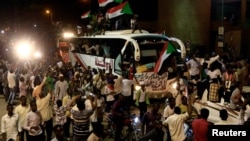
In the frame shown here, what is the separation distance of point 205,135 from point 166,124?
139cm

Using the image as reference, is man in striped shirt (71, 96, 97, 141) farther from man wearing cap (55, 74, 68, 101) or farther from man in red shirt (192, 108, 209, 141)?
man wearing cap (55, 74, 68, 101)

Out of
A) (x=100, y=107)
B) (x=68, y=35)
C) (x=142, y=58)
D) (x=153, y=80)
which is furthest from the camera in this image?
(x=68, y=35)

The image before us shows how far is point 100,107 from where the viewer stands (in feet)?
39.3

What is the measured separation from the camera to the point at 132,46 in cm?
1731

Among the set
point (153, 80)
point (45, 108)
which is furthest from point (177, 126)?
point (153, 80)

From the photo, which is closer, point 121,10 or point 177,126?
point 177,126

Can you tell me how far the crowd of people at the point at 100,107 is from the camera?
30.7 feet

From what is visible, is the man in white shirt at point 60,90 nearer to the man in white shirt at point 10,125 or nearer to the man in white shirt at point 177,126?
the man in white shirt at point 10,125

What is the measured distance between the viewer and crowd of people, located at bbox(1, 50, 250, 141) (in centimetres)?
934

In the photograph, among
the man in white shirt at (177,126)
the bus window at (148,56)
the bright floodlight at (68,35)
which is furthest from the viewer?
the bright floodlight at (68,35)

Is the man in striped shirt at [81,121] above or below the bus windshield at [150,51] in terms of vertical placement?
below

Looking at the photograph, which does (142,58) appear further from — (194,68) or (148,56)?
(194,68)

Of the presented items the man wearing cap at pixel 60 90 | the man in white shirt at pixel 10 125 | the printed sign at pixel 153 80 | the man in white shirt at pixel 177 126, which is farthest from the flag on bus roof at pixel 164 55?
the man in white shirt at pixel 10 125

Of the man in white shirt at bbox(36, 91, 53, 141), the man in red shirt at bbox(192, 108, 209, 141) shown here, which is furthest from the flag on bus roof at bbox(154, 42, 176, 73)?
the man in red shirt at bbox(192, 108, 209, 141)
